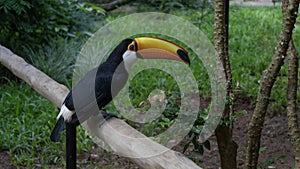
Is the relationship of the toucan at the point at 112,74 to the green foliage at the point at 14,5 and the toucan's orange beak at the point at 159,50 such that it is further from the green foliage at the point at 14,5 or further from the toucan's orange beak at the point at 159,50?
the green foliage at the point at 14,5

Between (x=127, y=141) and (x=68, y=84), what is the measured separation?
2.86 meters

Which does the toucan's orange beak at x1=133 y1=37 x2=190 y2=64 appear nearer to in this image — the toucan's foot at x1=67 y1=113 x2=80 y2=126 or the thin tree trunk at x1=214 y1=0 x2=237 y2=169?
the thin tree trunk at x1=214 y1=0 x2=237 y2=169

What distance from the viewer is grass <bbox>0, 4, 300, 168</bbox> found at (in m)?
3.61

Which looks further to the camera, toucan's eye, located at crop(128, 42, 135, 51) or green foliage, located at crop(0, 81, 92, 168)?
green foliage, located at crop(0, 81, 92, 168)

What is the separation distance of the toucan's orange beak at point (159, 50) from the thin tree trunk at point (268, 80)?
1.33 feet

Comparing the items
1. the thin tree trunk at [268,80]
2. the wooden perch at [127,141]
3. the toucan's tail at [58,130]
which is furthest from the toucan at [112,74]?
the thin tree trunk at [268,80]

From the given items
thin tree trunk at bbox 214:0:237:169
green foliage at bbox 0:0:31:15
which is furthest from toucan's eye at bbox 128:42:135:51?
green foliage at bbox 0:0:31:15

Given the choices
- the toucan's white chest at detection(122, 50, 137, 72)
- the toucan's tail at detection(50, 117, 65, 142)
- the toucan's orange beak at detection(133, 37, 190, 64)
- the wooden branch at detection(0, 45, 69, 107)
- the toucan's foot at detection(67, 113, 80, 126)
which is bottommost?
the toucan's tail at detection(50, 117, 65, 142)

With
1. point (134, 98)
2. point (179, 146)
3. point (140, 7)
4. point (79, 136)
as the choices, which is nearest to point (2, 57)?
point (79, 136)

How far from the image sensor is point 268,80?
90.2 inches

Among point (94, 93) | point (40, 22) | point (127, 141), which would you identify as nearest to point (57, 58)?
point (40, 22)

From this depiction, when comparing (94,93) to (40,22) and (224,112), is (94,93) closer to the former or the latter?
(224,112)

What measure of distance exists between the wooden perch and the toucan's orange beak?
15.1 inches

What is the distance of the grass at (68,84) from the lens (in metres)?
3.61
